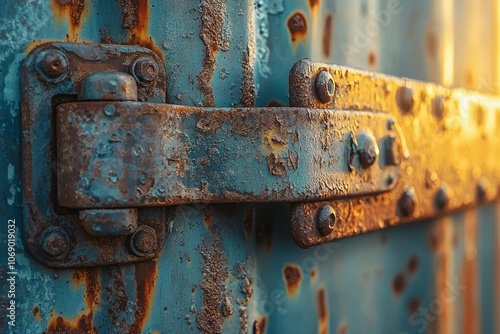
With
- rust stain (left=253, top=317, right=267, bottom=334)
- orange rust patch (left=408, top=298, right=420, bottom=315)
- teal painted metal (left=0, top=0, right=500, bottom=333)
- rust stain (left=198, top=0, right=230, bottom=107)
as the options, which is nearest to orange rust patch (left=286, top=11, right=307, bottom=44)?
teal painted metal (left=0, top=0, right=500, bottom=333)

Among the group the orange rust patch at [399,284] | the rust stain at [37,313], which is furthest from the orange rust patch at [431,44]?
the rust stain at [37,313]

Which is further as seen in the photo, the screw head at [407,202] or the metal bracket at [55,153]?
the screw head at [407,202]

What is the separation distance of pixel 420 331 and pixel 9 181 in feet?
2.28

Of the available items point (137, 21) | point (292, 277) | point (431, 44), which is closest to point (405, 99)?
point (431, 44)

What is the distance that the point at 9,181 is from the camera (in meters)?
0.53

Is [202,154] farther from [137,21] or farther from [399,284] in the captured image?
[399,284]

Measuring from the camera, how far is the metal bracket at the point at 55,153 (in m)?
0.53

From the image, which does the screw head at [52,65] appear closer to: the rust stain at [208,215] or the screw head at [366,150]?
the rust stain at [208,215]

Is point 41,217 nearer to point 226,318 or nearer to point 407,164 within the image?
point 226,318

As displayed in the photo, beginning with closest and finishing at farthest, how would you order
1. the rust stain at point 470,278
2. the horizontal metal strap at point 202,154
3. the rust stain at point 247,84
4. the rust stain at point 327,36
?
1. the horizontal metal strap at point 202,154
2. the rust stain at point 247,84
3. the rust stain at point 327,36
4. the rust stain at point 470,278

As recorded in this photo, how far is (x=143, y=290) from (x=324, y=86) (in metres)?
0.29

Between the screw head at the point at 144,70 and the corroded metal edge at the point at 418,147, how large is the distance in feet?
0.51

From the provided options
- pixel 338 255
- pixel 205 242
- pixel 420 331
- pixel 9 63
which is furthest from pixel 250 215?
pixel 420 331

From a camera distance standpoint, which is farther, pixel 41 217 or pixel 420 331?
pixel 420 331
